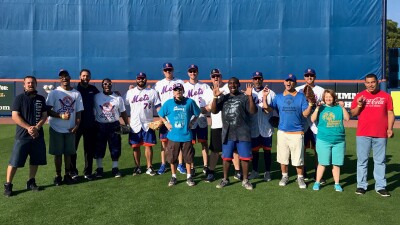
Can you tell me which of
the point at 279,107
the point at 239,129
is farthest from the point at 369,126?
the point at 239,129

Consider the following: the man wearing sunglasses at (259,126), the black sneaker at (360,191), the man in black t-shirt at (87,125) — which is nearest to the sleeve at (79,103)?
the man in black t-shirt at (87,125)

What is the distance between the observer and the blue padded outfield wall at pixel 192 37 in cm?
1859

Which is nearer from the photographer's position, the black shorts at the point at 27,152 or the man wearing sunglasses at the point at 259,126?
the black shorts at the point at 27,152

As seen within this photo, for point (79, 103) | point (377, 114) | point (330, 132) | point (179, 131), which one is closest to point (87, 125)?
point (79, 103)

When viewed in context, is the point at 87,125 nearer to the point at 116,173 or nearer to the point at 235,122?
the point at 116,173

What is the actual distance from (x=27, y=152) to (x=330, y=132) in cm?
476

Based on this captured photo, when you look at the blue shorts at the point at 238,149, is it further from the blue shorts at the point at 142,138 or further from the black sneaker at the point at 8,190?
the black sneaker at the point at 8,190

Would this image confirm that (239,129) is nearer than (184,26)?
Yes

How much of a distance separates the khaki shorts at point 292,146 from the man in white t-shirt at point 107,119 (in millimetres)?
2962

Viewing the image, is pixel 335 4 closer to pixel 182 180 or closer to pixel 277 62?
pixel 277 62

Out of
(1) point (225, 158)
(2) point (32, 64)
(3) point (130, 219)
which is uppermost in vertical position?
(2) point (32, 64)

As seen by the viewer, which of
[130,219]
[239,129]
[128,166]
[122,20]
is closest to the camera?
[130,219]

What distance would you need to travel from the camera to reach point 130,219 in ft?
15.3

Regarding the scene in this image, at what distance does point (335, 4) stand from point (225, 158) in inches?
600
